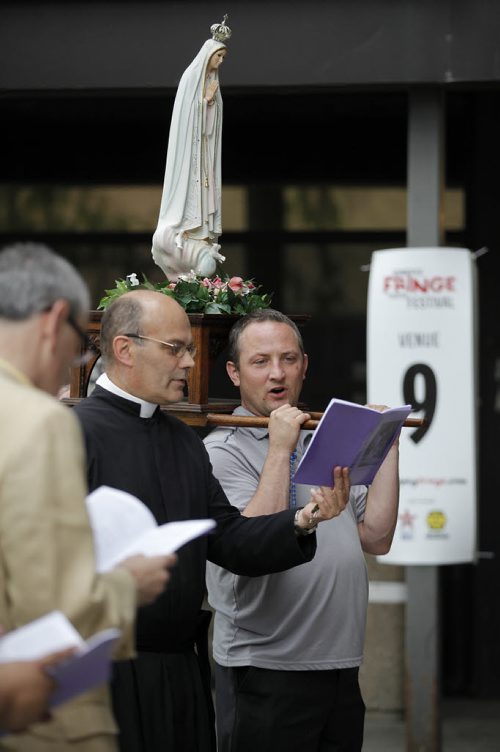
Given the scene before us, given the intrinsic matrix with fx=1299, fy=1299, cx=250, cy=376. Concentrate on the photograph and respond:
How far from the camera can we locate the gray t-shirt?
136 inches

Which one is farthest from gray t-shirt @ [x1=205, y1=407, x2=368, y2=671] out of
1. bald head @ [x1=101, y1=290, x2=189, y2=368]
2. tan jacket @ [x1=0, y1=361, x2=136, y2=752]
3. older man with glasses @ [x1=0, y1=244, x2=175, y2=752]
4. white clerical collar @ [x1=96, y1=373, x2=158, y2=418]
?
tan jacket @ [x1=0, y1=361, x2=136, y2=752]

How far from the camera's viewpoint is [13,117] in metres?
7.88

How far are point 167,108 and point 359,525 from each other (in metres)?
4.45

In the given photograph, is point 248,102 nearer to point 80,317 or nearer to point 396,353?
point 396,353

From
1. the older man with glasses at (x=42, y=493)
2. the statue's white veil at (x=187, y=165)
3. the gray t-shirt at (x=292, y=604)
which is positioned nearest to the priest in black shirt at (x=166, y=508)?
the gray t-shirt at (x=292, y=604)

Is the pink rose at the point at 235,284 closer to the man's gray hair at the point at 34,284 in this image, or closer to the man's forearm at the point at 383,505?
the man's forearm at the point at 383,505

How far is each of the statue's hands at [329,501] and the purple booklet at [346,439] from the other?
2 cm

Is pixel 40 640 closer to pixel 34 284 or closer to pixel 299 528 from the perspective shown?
pixel 34 284

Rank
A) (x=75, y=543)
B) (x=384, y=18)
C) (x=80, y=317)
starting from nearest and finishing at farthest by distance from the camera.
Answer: (x=75, y=543)
(x=80, y=317)
(x=384, y=18)

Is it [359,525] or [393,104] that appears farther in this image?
[393,104]

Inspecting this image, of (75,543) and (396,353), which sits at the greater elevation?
(396,353)

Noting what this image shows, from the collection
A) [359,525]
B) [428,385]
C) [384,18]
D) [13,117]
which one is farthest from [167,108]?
[359,525]

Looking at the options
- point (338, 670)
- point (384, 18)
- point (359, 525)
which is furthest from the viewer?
point (384, 18)

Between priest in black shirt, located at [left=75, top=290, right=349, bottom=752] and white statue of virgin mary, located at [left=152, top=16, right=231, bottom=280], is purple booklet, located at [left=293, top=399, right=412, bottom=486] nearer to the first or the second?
priest in black shirt, located at [left=75, top=290, right=349, bottom=752]
